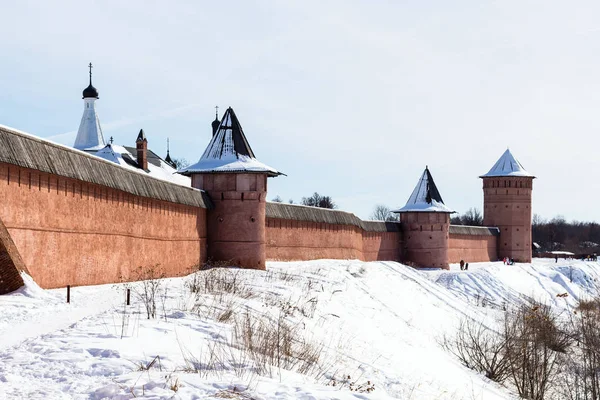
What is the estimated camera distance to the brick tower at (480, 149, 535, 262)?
144 feet

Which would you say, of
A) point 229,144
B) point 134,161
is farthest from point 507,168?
point 229,144

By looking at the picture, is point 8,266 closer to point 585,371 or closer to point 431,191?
point 585,371

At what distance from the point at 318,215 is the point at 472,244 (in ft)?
58.8

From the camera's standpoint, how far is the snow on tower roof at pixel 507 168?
4375 cm

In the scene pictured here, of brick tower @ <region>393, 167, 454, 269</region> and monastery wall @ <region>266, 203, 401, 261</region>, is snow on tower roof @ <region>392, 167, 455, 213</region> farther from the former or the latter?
monastery wall @ <region>266, 203, 401, 261</region>

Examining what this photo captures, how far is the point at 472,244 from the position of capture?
132ft

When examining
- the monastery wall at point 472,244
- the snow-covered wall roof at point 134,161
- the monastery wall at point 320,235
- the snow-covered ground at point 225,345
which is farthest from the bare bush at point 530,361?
the monastery wall at point 472,244

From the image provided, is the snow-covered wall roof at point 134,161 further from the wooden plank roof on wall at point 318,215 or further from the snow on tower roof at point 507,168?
the snow on tower roof at point 507,168

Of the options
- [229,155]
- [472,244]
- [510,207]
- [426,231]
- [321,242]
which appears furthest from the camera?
[510,207]

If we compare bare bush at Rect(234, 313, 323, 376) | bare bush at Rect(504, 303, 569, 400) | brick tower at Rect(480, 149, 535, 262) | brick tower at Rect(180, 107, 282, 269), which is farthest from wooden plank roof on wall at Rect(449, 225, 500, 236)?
bare bush at Rect(234, 313, 323, 376)

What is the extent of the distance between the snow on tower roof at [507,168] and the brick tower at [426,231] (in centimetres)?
1136

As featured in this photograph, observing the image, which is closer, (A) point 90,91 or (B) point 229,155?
(B) point 229,155

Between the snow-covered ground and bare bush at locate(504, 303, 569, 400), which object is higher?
the snow-covered ground

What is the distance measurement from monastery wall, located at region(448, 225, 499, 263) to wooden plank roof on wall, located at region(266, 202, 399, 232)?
6938 mm
